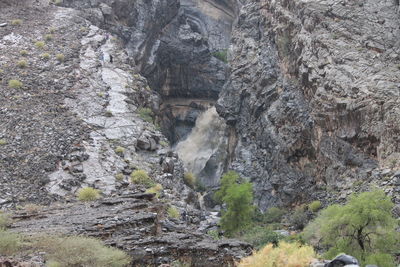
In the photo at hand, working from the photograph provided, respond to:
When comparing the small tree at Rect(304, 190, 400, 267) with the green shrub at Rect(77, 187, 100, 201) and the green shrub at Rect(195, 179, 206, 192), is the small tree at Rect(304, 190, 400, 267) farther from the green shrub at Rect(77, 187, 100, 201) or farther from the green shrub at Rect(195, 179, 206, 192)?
the green shrub at Rect(195, 179, 206, 192)

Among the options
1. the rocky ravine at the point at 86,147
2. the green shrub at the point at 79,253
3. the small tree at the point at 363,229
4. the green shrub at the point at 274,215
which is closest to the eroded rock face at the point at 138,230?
the rocky ravine at the point at 86,147

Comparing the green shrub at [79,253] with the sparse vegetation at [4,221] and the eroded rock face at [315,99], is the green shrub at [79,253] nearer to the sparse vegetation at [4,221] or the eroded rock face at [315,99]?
the sparse vegetation at [4,221]

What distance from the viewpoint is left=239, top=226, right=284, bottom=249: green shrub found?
28719mm

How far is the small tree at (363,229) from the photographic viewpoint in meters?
18.2

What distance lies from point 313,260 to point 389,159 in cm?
2087

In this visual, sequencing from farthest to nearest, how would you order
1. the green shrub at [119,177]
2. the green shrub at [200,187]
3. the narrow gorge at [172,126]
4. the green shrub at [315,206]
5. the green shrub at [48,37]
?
the green shrub at [200,187] → the green shrub at [48,37] → the green shrub at [315,206] → the green shrub at [119,177] → the narrow gorge at [172,126]

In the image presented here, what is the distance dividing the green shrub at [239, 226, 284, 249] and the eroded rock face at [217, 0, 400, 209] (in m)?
5.79

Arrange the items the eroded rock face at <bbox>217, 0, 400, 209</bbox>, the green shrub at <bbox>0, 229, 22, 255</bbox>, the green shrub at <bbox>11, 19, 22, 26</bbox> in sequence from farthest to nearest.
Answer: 1. the green shrub at <bbox>11, 19, 22, 26</bbox>
2. the eroded rock face at <bbox>217, 0, 400, 209</bbox>
3. the green shrub at <bbox>0, 229, 22, 255</bbox>

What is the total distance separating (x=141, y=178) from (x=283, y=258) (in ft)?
47.7

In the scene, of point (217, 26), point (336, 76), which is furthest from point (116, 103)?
point (217, 26)

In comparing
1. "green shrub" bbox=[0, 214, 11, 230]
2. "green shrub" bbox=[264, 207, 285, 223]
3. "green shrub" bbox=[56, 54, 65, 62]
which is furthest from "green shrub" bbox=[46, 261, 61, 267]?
"green shrub" bbox=[264, 207, 285, 223]

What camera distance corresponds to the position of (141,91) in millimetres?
37281

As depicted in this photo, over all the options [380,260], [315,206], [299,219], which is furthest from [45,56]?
[380,260]

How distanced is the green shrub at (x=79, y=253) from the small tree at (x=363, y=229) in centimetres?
848
